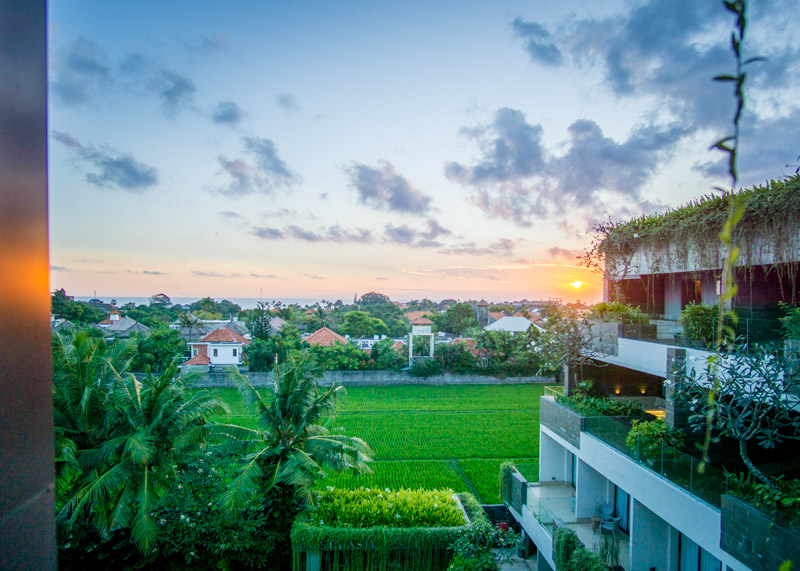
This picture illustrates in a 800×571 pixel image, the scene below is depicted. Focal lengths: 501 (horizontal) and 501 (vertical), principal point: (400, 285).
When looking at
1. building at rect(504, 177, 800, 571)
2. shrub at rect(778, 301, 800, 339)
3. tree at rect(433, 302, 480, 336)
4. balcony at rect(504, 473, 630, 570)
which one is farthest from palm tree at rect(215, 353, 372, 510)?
tree at rect(433, 302, 480, 336)

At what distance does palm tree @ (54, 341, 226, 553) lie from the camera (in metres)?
8.95

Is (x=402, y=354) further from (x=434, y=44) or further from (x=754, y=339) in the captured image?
(x=434, y=44)

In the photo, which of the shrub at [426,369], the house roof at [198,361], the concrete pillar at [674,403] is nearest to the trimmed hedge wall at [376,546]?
the concrete pillar at [674,403]

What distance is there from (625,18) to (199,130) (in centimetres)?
494

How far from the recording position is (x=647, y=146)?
5.49 ft

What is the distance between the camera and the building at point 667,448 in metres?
6.45

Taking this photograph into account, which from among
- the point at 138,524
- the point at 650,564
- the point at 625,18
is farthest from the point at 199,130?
the point at 650,564

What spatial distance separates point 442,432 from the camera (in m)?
19.5

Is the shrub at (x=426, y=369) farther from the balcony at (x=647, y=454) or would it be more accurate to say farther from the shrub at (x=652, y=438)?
the shrub at (x=652, y=438)

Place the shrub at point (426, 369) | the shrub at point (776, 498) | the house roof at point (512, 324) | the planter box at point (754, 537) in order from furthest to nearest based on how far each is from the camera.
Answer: the house roof at point (512, 324), the shrub at point (426, 369), the shrub at point (776, 498), the planter box at point (754, 537)

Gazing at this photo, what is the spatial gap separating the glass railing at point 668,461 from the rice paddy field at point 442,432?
407cm

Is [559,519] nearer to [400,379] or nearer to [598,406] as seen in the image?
[598,406]

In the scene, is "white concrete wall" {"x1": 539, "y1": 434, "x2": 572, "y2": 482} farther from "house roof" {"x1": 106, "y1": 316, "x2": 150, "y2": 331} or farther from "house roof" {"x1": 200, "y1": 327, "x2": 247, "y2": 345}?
"house roof" {"x1": 106, "y1": 316, "x2": 150, "y2": 331}

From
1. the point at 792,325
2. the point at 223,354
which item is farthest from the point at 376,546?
the point at 223,354
